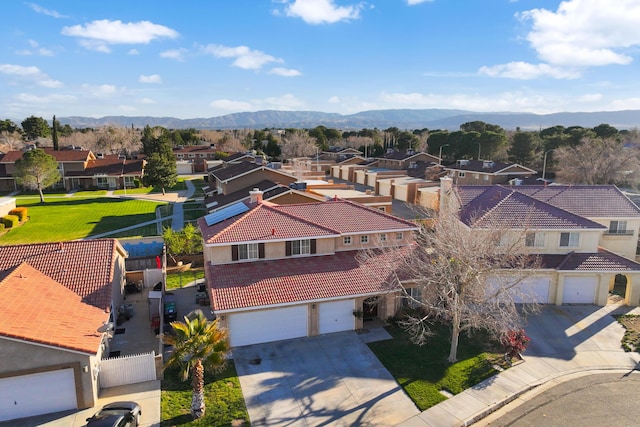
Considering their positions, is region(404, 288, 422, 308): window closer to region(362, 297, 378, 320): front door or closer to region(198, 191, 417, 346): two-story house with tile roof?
region(198, 191, 417, 346): two-story house with tile roof

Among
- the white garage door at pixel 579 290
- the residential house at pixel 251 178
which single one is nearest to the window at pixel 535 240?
the white garage door at pixel 579 290

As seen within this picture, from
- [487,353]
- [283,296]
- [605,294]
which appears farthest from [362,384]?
[605,294]

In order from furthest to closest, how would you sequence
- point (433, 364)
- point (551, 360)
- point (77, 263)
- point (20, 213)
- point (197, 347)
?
1. point (20, 213)
2. point (77, 263)
3. point (551, 360)
4. point (433, 364)
5. point (197, 347)

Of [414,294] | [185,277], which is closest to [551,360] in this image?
[414,294]

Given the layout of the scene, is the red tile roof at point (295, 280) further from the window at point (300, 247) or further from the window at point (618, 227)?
the window at point (618, 227)

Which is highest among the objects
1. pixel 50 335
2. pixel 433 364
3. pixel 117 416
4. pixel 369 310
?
pixel 50 335

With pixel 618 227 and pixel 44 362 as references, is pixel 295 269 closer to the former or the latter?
pixel 44 362

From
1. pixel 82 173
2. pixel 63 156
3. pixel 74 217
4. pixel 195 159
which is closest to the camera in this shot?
pixel 74 217
